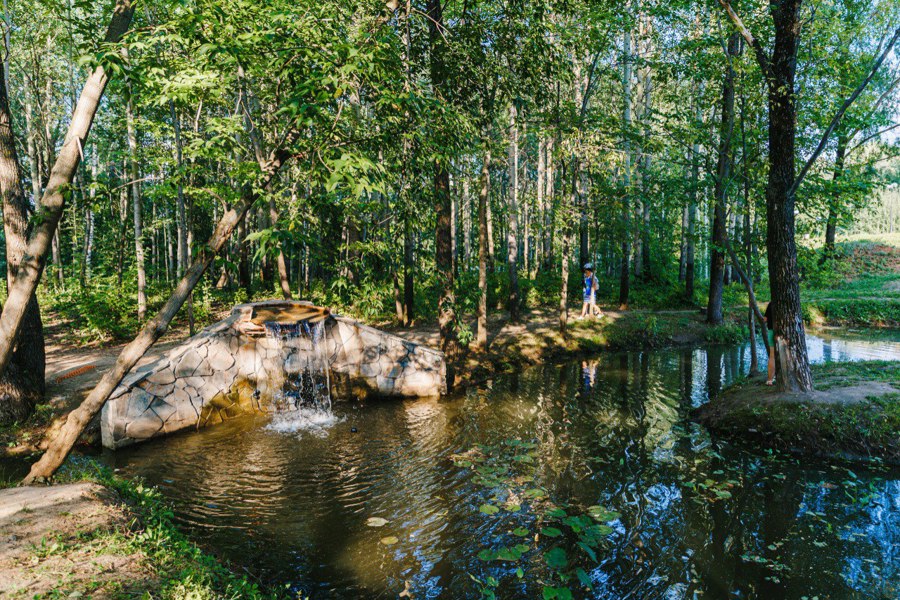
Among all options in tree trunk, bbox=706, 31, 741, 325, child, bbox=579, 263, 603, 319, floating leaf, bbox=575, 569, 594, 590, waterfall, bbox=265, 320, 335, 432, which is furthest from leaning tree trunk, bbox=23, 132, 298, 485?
child, bbox=579, 263, 603, 319

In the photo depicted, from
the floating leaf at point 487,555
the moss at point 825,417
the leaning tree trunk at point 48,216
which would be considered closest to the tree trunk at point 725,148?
the moss at point 825,417

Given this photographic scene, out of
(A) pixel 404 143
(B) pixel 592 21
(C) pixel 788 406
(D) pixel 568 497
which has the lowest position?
(D) pixel 568 497

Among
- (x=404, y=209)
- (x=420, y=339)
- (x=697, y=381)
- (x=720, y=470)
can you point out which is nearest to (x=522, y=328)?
Answer: (x=420, y=339)

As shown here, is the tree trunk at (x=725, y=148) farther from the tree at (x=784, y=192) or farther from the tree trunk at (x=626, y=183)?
the tree trunk at (x=626, y=183)

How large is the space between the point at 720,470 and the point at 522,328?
8.71 meters

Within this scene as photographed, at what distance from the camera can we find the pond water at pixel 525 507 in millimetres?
4449

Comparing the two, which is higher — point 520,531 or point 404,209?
point 404,209

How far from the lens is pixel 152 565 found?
11.3ft

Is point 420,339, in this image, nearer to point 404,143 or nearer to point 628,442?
point 628,442

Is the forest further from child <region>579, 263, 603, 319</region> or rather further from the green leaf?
child <region>579, 263, 603, 319</region>

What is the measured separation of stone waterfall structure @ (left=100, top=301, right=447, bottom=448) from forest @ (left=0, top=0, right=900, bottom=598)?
280 mm

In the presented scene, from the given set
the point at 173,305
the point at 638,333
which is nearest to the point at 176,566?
the point at 173,305

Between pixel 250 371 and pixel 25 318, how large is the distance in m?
3.41

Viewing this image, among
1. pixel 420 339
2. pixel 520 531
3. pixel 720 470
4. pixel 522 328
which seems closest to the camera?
pixel 520 531
